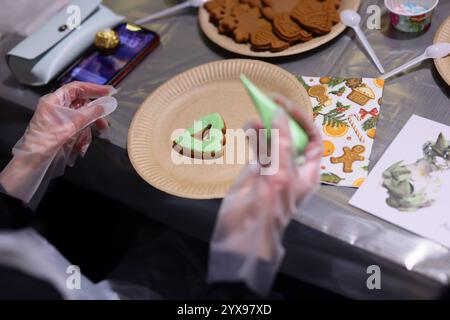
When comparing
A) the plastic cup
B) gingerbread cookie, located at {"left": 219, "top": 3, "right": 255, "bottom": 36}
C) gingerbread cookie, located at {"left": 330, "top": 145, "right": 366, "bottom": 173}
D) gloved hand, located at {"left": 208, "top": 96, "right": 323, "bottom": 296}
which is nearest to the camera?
gloved hand, located at {"left": 208, "top": 96, "right": 323, "bottom": 296}

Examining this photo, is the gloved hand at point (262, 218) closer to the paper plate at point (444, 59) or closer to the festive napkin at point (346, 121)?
the festive napkin at point (346, 121)

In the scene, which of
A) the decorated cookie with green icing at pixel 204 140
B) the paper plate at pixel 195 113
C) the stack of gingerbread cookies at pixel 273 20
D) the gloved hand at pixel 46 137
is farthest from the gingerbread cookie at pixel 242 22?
the gloved hand at pixel 46 137

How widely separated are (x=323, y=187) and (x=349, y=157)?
0.27ft

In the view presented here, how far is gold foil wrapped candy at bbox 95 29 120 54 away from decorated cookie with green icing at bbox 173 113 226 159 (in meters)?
0.32

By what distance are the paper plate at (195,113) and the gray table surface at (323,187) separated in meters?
0.05

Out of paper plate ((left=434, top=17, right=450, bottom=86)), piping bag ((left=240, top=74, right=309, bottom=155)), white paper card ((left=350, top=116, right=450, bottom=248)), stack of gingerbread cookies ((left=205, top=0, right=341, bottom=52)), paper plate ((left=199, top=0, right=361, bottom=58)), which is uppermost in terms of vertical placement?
piping bag ((left=240, top=74, right=309, bottom=155))

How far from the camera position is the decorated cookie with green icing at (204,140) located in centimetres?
92

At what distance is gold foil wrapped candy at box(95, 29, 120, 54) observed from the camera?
1.12 metres

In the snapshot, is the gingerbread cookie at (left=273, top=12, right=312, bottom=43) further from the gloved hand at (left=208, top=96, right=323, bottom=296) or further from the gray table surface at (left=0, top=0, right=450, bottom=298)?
the gloved hand at (left=208, top=96, right=323, bottom=296)

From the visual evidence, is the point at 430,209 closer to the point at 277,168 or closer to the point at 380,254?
the point at 380,254

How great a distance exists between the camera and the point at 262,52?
108 cm

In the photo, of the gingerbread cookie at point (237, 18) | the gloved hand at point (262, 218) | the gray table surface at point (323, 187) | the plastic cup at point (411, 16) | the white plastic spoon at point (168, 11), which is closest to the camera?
the gloved hand at point (262, 218)

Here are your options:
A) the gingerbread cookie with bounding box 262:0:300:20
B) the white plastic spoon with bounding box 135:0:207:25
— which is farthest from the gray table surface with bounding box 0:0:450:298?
the gingerbread cookie with bounding box 262:0:300:20
